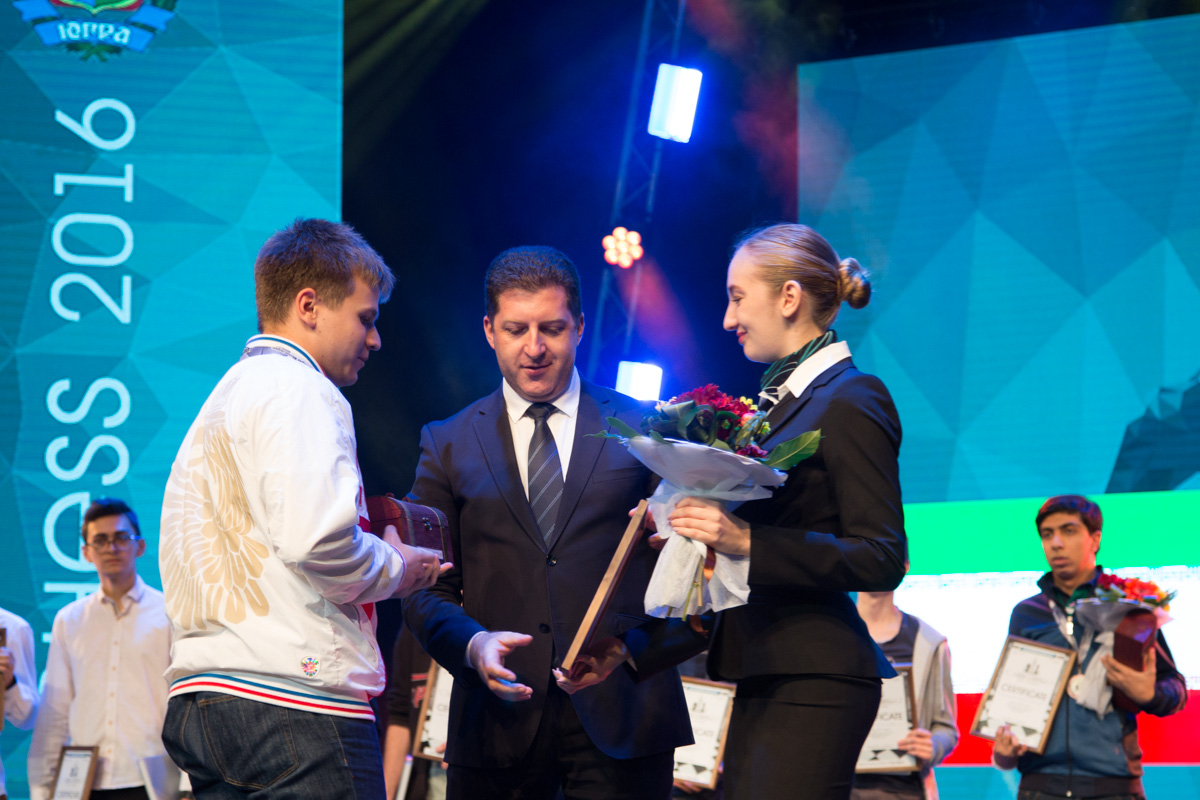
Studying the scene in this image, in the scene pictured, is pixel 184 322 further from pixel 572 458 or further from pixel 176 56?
pixel 572 458

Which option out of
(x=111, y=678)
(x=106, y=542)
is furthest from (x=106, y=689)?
(x=106, y=542)

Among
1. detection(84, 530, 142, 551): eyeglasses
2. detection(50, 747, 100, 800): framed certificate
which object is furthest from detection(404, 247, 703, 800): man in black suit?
detection(84, 530, 142, 551): eyeglasses

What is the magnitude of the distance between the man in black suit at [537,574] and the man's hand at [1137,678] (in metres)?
2.32

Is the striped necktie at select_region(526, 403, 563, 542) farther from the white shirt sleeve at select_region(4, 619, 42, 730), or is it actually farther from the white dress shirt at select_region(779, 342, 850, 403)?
the white shirt sleeve at select_region(4, 619, 42, 730)

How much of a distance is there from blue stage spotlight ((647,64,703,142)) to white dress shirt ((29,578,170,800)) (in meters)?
3.82

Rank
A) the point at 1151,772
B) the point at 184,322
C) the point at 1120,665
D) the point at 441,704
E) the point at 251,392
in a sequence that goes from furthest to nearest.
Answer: the point at 184,322 → the point at 1151,772 → the point at 441,704 → the point at 1120,665 → the point at 251,392

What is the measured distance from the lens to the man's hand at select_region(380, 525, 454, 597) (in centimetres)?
223

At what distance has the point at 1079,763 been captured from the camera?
13.7 ft

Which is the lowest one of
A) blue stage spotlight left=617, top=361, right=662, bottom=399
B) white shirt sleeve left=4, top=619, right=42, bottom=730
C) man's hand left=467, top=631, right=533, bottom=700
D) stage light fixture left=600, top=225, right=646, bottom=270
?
white shirt sleeve left=4, top=619, right=42, bottom=730

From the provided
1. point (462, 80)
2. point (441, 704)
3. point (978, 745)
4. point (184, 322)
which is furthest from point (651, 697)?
point (462, 80)

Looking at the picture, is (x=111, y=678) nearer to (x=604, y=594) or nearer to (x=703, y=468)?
(x=604, y=594)

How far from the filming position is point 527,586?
2.55 meters

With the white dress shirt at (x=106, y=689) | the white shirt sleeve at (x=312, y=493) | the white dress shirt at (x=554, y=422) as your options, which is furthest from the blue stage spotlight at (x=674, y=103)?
the white shirt sleeve at (x=312, y=493)

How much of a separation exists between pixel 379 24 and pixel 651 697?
521 cm
